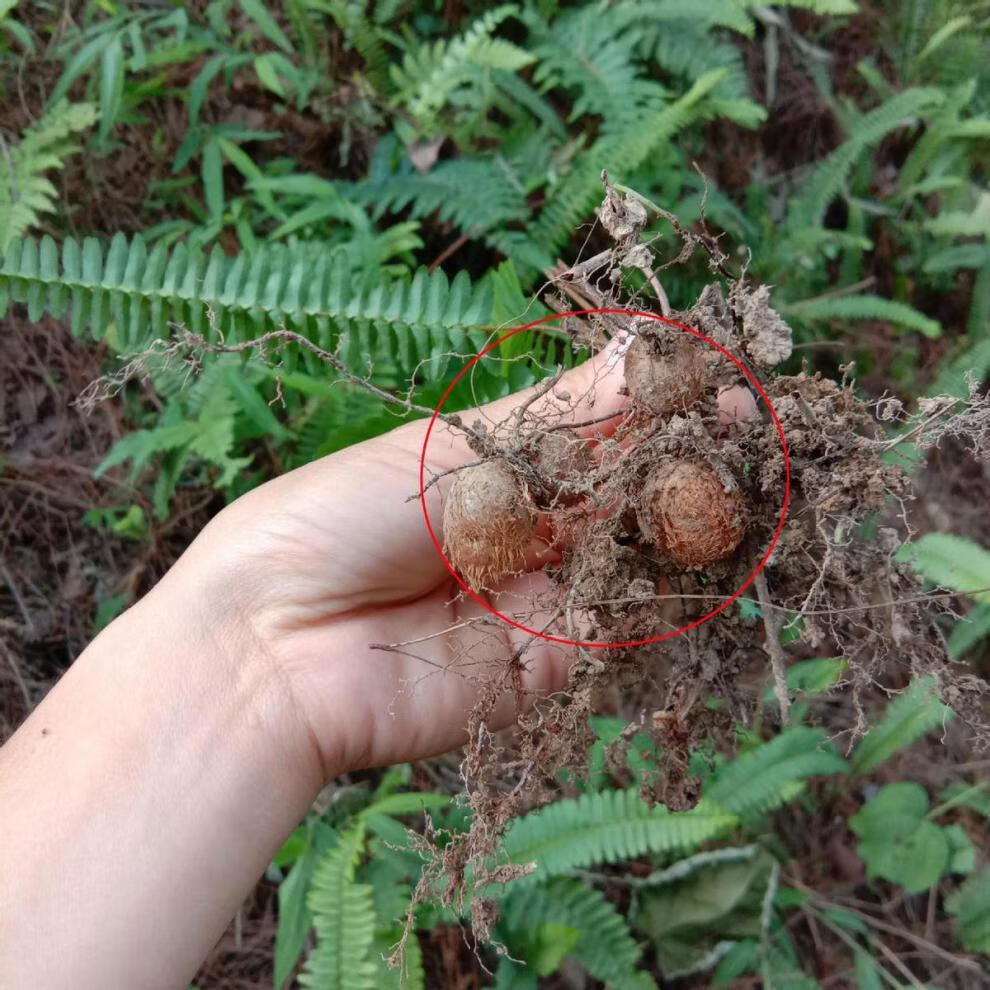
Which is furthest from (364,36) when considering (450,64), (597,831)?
(597,831)

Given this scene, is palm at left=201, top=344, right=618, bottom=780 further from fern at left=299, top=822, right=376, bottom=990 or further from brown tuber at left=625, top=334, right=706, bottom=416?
fern at left=299, top=822, right=376, bottom=990

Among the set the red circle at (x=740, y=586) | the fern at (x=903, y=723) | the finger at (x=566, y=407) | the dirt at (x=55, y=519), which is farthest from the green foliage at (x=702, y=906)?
the dirt at (x=55, y=519)

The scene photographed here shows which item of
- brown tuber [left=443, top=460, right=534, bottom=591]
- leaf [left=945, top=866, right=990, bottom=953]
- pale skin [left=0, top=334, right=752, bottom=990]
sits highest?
brown tuber [left=443, top=460, right=534, bottom=591]

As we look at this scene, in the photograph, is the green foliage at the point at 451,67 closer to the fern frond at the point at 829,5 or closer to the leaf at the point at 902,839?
the fern frond at the point at 829,5

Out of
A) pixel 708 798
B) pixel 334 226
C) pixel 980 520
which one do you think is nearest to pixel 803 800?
pixel 708 798

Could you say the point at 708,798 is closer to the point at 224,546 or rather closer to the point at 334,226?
Answer: the point at 224,546

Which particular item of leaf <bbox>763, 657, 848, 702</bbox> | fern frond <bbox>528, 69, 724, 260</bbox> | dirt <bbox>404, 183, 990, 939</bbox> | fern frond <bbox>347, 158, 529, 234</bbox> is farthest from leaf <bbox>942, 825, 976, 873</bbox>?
fern frond <bbox>347, 158, 529, 234</bbox>

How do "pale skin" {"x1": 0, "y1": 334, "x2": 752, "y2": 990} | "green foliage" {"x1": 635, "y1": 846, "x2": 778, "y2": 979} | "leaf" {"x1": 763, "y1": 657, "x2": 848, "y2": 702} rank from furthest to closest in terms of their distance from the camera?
"green foliage" {"x1": 635, "y1": 846, "x2": 778, "y2": 979} → "leaf" {"x1": 763, "y1": 657, "x2": 848, "y2": 702} → "pale skin" {"x1": 0, "y1": 334, "x2": 752, "y2": 990}
